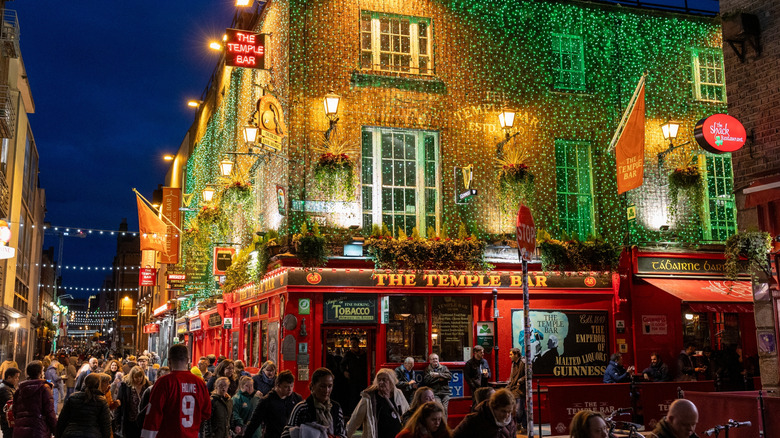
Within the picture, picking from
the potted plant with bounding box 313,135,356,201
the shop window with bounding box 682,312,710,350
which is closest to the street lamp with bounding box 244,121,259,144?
the potted plant with bounding box 313,135,356,201

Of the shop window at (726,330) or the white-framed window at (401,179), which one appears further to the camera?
the shop window at (726,330)

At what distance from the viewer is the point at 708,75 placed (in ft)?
70.3

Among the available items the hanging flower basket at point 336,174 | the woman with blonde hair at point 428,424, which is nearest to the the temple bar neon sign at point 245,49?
the hanging flower basket at point 336,174

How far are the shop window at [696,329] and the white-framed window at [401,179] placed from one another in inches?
315

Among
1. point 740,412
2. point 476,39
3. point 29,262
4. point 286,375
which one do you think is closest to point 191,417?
point 286,375

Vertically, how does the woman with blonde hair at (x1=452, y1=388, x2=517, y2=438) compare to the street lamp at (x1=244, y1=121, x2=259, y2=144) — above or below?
below

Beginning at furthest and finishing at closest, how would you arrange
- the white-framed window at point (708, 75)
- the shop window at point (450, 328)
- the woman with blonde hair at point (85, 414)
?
the white-framed window at point (708, 75), the shop window at point (450, 328), the woman with blonde hair at point (85, 414)

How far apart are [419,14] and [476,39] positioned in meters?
1.66

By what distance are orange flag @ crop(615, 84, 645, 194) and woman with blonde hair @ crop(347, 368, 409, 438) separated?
1073 centimetres

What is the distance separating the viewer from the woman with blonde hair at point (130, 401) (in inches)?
414

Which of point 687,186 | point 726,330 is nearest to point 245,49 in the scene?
point 687,186

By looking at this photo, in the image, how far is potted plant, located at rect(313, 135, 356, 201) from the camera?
57.5 feet

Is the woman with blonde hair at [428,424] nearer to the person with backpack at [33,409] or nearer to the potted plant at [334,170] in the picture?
the person with backpack at [33,409]

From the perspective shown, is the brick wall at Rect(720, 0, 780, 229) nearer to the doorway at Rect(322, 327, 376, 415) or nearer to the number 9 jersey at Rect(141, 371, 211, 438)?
the doorway at Rect(322, 327, 376, 415)
